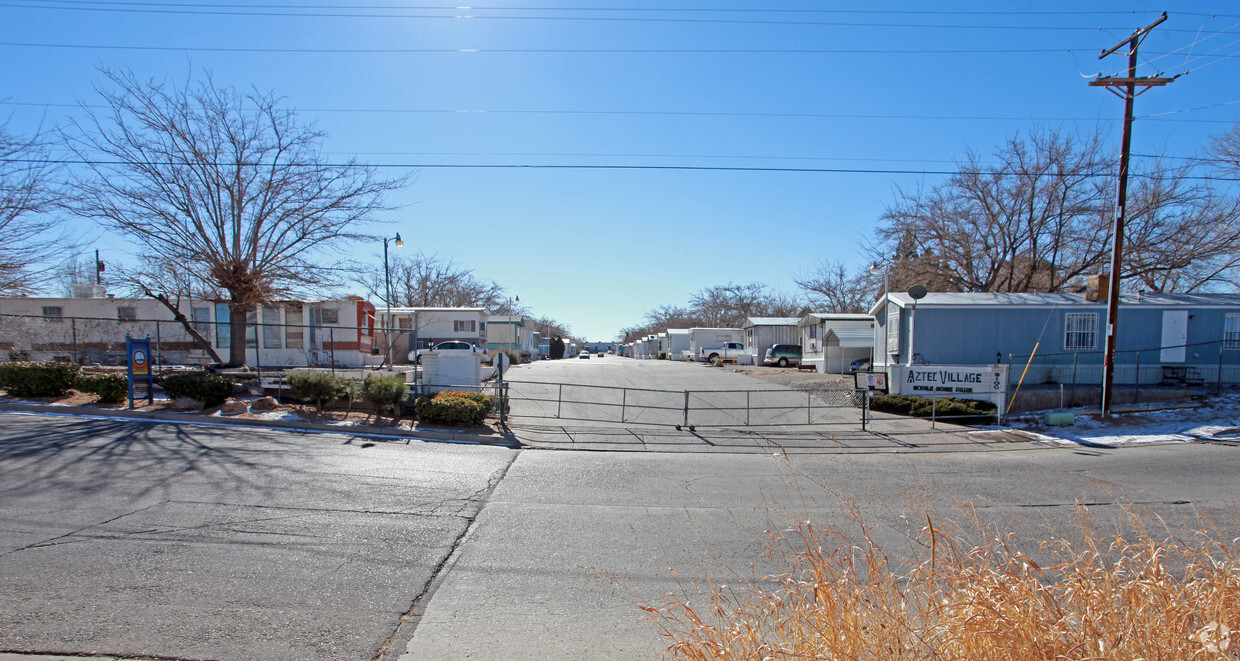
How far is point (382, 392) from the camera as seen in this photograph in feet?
41.3

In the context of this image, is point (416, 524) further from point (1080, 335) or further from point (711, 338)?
point (711, 338)

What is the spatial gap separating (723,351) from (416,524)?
141ft

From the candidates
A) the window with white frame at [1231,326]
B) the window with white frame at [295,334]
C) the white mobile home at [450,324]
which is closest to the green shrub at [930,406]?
the window with white frame at [1231,326]

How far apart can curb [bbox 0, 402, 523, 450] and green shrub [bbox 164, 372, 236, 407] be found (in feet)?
2.15

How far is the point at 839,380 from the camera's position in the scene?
25.4 m

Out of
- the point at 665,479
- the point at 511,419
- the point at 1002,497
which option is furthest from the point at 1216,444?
the point at 511,419

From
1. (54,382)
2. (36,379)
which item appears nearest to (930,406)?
(54,382)

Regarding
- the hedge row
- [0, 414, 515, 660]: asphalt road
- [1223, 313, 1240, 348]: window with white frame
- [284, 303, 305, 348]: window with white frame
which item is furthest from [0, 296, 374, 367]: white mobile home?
[1223, 313, 1240, 348]: window with white frame

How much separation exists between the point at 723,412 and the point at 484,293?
181 ft

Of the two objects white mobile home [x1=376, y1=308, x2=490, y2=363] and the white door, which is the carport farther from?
white mobile home [x1=376, y1=308, x2=490, y2=363]

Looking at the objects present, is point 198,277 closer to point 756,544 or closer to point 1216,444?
point 756,544

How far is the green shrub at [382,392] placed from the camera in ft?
41.3

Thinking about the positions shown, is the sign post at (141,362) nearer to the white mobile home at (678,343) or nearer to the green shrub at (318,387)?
the green shrub at (318,387)

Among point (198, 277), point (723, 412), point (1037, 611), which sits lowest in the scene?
point (723, 412)
